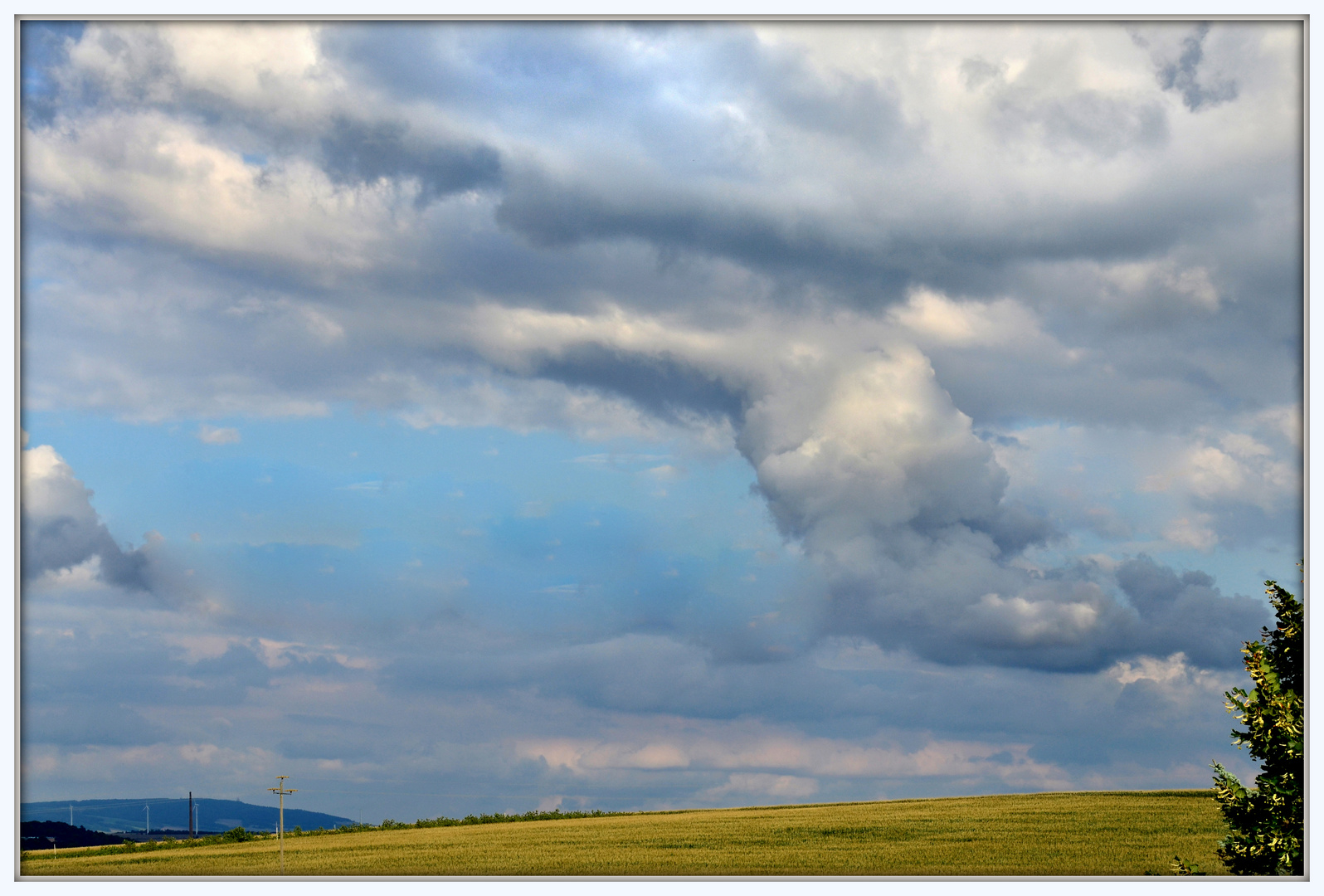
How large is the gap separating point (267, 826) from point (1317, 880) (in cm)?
4782

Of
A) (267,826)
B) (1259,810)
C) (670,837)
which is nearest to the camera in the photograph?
(1259,810)

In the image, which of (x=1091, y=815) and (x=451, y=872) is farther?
(x=1091, y=815)

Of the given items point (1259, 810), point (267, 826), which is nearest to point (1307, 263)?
point (1259, 810)

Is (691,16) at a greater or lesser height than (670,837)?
greater

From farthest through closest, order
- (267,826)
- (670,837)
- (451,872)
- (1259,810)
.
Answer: (267,826)
(670,837)
(451,872)
(1259,810)

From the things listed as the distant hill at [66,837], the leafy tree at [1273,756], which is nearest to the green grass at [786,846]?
the distant hill at [66,837]

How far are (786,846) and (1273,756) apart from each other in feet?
68.0

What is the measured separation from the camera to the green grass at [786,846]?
32.3 meters

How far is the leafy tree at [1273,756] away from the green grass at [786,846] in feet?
33.5

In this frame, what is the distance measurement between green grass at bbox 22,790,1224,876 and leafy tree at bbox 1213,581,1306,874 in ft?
33.5

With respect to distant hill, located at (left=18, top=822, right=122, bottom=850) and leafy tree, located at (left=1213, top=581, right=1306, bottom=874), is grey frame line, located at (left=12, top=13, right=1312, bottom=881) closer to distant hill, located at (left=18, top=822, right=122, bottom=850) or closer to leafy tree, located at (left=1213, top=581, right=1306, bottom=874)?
leafy tree, located at (left=1213, top=581, right=1306, bottom=874)

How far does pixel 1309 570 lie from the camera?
19.4 m

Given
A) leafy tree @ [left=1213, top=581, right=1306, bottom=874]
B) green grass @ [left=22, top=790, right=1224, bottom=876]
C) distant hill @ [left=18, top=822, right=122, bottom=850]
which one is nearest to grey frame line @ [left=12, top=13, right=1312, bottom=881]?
leafy tree @ [left=1213, top=581, right=1306, bottom=874]
